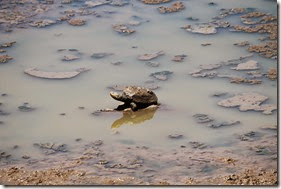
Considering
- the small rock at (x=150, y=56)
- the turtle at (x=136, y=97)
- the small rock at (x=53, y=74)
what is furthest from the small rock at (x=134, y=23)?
the turtle at (x=136, y=97)

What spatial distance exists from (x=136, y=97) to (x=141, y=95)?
76 mm

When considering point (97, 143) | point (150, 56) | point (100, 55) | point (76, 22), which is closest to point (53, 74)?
point (100, 55)

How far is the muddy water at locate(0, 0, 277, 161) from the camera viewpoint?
6.70 meters

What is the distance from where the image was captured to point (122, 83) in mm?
7977

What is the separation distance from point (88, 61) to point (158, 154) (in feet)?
10.4

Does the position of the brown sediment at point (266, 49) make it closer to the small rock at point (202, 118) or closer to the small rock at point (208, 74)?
the small rock at point (208, 74)

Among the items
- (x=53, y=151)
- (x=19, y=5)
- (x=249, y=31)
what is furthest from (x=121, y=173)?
(x=19, y=5)

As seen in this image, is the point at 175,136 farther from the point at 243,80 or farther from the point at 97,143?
the point at 243,80

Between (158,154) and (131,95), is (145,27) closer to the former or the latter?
(131,95)

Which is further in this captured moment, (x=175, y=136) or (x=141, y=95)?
(x=141, y=95)

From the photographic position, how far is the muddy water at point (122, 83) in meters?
6.70

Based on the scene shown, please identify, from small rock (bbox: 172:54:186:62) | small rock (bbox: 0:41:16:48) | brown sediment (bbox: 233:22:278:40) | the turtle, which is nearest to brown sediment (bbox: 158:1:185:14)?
brown sediment (bbox: 233:22:278:40)

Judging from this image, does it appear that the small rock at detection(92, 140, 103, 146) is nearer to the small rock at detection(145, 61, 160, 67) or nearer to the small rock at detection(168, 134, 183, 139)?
the small rock at detection(168, 134, 183, 139)

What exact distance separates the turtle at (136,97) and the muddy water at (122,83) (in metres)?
0.16
